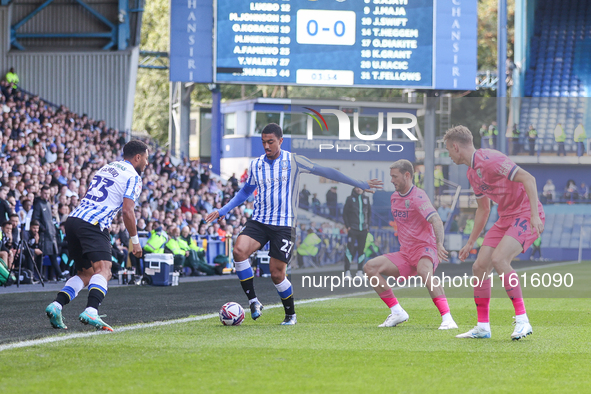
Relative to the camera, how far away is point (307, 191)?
15086 millimetres

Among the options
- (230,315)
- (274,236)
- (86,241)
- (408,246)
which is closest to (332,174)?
(274,236)

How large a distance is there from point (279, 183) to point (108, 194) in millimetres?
1779

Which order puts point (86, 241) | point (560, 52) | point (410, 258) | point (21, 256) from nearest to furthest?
point (86, 241) < point (410, 258) < point (21, 256) < point (560, 52)

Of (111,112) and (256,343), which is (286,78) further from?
(256,343)

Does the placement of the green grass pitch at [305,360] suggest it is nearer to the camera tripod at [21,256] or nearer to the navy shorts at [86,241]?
the navy shorts at [86,241]

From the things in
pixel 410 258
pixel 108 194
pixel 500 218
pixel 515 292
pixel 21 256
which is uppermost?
pixel 108 194

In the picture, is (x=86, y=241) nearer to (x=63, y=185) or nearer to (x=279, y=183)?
(x=279, y=183)

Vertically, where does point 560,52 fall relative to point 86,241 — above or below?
above

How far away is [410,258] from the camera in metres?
8.69

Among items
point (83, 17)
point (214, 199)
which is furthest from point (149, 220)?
point (83, 17)

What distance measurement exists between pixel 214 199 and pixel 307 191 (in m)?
10.7

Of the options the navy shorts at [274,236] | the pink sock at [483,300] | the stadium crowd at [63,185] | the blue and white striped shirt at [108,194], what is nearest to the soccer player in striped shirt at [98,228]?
the blue and white striped shirt at [108,194]

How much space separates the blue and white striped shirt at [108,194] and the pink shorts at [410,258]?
9.28 ft

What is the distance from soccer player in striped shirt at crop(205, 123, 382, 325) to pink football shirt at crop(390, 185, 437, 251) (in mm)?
463
